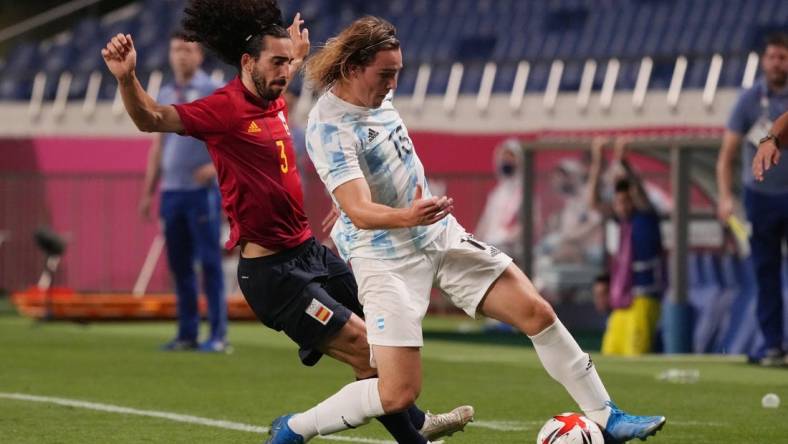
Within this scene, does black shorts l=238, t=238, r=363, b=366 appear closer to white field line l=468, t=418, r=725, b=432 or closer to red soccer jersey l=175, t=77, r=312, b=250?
red soccer jersey l=175, t=77, r=312, b=250

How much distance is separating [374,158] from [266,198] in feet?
2.23

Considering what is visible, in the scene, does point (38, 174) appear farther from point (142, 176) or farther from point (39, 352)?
point (39, 352)

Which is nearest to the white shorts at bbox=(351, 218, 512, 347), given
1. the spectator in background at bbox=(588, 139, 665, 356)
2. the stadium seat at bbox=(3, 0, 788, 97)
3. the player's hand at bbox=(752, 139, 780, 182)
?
the player's hand at bbox=(752, 139, 780, 182)

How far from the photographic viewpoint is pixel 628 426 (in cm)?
647

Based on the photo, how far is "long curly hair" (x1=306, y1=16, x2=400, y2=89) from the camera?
21.3 feet

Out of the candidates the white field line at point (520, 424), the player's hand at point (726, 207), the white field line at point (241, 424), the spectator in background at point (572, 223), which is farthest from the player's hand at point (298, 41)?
the spectator in background at point (572, 223)

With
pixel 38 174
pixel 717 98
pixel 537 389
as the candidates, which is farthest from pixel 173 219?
pixel 38 174

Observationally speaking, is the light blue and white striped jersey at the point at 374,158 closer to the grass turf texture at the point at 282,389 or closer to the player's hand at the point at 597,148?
the grass turf texture at the point at 282,389

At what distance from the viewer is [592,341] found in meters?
16.3

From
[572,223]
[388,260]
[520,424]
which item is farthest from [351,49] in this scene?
[572,223]

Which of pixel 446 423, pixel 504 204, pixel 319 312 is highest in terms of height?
pixel 319 312

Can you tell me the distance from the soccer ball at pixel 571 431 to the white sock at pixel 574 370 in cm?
6

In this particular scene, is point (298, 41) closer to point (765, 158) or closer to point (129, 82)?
point (129, 82)

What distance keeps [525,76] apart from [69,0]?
530 inches
